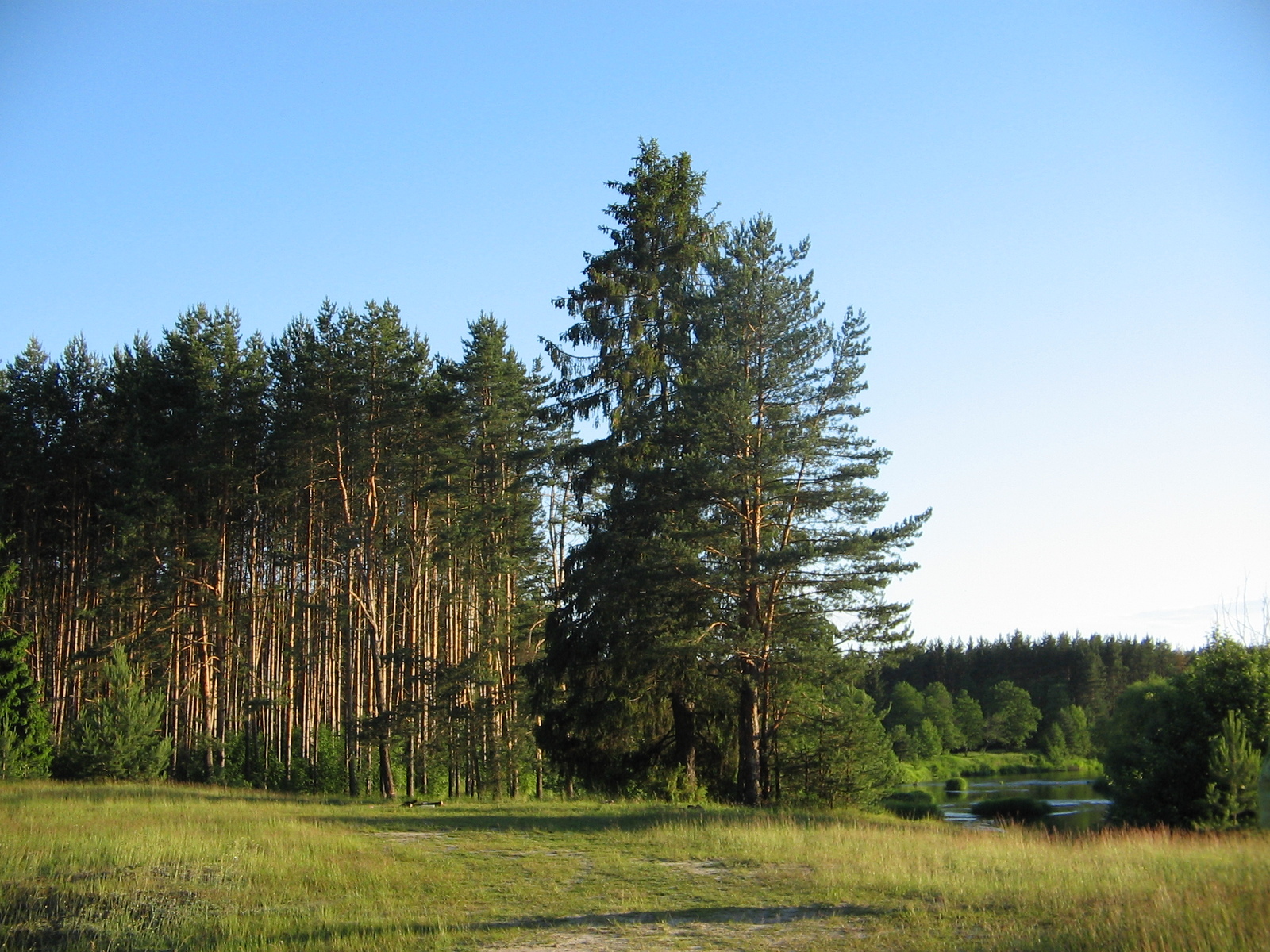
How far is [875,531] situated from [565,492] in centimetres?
1393

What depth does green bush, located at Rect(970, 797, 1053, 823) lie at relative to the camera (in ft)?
142

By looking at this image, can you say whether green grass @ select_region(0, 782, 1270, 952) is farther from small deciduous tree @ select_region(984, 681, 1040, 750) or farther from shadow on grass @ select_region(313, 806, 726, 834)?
small deciduous tree @ select_region(984, 681, 1040, 750)

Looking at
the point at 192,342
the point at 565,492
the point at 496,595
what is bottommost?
the point at 496,595

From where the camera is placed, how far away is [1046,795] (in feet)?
187

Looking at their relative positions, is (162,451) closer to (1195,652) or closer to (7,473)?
(7,473)

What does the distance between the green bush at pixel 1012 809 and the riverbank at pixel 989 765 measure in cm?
3169

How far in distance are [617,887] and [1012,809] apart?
40793 millimetres

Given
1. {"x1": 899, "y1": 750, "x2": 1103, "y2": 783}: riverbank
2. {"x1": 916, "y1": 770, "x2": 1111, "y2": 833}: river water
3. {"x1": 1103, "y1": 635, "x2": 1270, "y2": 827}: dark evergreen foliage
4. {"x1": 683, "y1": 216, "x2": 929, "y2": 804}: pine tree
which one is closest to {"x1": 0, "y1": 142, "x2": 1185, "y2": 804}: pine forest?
{"x1": 683, "y1": 216, "x2": 929, "y2": 804}: pine tree

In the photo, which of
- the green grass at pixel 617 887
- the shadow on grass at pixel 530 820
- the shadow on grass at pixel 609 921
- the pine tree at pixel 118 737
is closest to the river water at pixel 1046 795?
the shadow on grass at pixel 530 820

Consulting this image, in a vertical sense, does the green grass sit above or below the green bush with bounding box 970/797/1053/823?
above

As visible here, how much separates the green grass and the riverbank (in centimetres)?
7035

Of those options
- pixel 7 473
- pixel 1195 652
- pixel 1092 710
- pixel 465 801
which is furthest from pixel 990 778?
pixel 7 473

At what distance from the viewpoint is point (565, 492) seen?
110ft

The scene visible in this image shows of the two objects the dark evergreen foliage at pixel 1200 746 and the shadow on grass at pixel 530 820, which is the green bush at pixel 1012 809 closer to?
the dark evergreen foliage at pixel 1200 746
